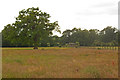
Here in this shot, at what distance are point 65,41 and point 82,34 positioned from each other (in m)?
16.2

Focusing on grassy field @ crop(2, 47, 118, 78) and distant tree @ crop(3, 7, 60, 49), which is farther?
distant tree @ crop(3, 7, 60, 49)

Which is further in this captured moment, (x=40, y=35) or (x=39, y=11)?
(x=39, y=11)

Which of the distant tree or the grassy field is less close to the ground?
the distant tree

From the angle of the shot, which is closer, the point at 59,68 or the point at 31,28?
the point at 59,68

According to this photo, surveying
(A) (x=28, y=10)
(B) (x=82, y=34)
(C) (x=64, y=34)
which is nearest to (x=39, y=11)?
(A) (x=28, y=10)

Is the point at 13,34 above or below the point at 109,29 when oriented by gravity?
below

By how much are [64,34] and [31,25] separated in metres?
78.5

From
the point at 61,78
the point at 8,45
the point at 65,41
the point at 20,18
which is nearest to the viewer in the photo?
the point at 61,78

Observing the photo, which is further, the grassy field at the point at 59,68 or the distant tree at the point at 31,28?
the distant tree at the point at 31,28

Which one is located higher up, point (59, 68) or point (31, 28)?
point (31, 28)

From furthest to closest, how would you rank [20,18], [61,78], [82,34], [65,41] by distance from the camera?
1. [65,41]
2. [82,34]
3. [20,18]
4. [61,78]

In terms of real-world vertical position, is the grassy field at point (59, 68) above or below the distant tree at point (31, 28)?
below

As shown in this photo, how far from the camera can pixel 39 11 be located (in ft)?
175

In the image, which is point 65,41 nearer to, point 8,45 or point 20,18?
point 8,45
